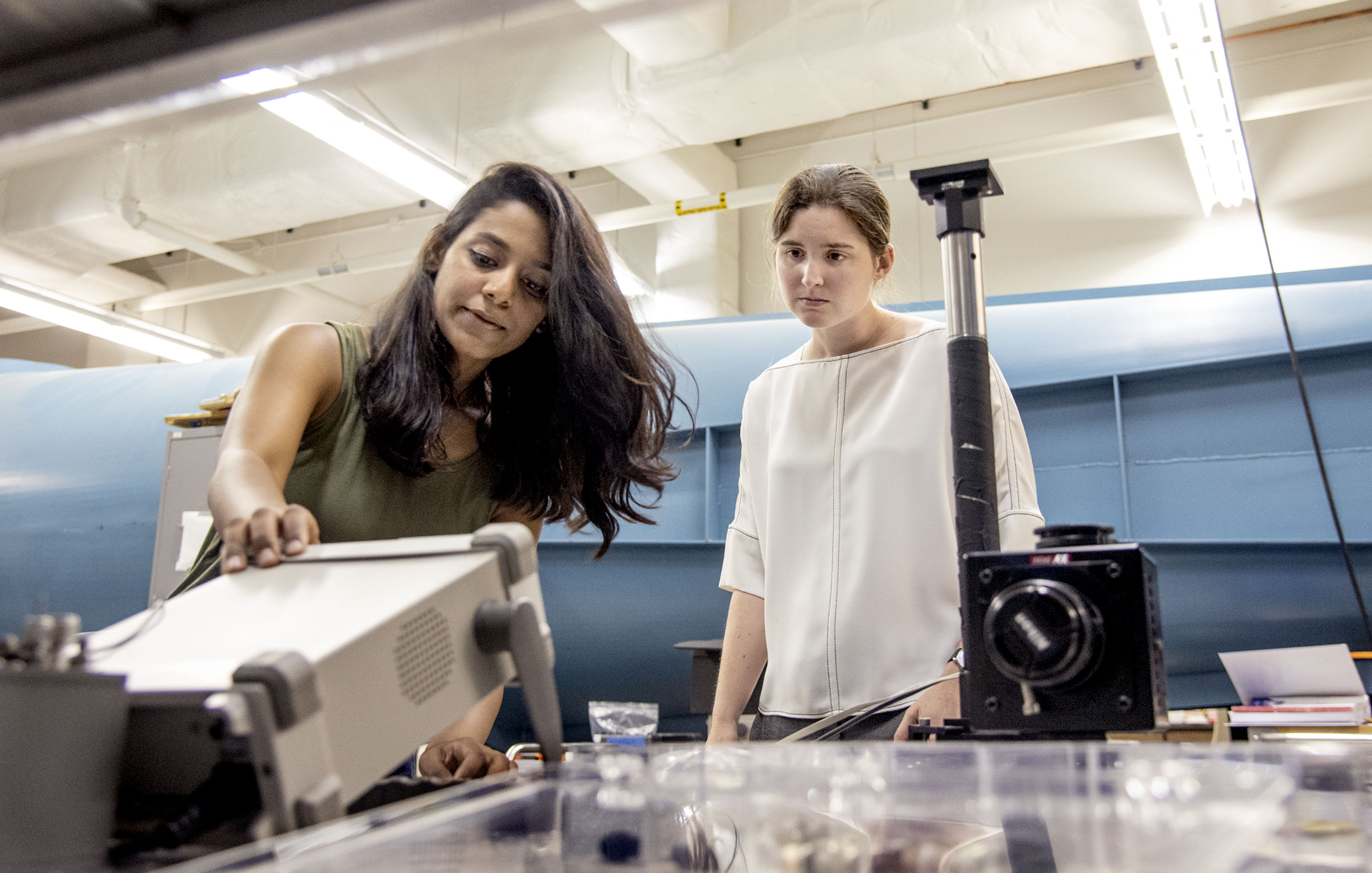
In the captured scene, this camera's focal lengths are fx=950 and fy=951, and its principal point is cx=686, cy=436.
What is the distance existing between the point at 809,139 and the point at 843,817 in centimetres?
522

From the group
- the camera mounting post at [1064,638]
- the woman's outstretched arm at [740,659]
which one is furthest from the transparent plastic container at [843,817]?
the woman's outstretched arm at [740,659]

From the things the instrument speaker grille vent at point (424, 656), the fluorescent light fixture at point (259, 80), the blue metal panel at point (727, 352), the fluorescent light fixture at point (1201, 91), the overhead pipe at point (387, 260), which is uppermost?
the overhead pipe at point (387, 260)

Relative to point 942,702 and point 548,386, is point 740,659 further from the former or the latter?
point 548,386

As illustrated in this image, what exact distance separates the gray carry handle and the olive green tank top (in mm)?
406

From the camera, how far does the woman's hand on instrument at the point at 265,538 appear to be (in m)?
0.62

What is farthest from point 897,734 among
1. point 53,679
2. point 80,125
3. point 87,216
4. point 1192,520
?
point 87,216

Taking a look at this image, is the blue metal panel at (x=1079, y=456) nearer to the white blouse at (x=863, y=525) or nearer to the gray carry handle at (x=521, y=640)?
the white blouse at (x=863, y=525)

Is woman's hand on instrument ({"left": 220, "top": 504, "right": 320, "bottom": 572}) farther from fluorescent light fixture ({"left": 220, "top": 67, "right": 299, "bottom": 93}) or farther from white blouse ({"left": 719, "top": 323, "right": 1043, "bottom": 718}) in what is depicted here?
fluorescent light fixture ({"left": 220, "top": 67, "right": 299, "bottom": 93})

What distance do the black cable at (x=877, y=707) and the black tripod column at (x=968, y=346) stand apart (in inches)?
4.9

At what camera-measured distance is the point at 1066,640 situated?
0.55m

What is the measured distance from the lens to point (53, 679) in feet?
1.37

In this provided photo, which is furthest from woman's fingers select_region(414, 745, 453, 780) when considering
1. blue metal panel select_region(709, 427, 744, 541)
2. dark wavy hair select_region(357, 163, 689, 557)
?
blue metal panel select_region(709, 427, 744, 541)

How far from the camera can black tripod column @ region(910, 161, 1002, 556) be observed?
→ 717mm

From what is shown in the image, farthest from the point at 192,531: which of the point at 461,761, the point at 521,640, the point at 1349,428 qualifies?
the point at 1349,428
